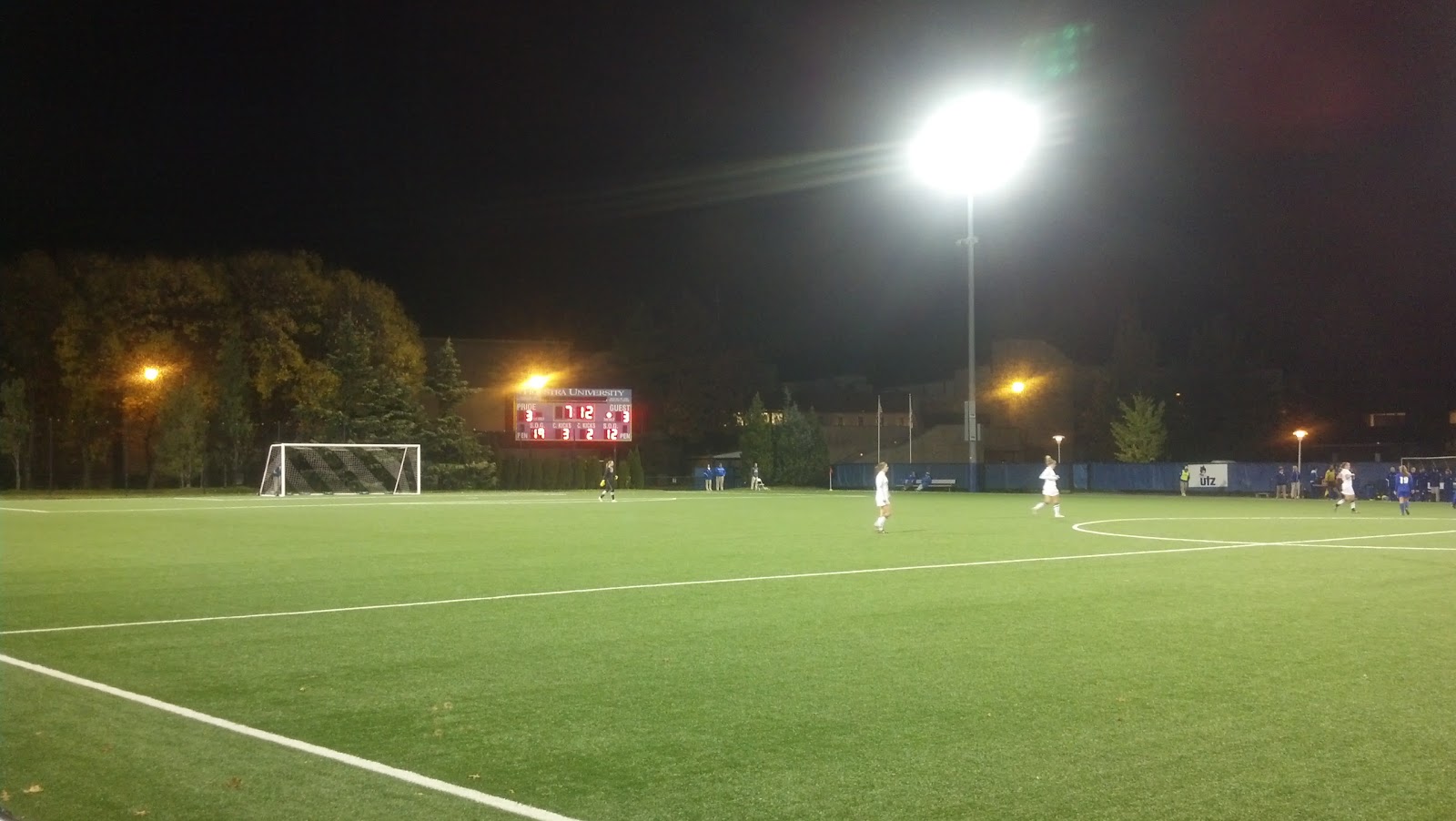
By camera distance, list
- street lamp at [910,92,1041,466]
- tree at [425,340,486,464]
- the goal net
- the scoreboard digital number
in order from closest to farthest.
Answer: street lamp at [910,92,1041,466] → the goal net → the scoreboard digital number → tree at [425,340,486,464]

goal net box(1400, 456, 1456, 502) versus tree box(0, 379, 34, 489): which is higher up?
tree box(0, 379, 34, 489)

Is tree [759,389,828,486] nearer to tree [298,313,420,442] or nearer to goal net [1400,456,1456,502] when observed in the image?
tree [298,313,420,442]

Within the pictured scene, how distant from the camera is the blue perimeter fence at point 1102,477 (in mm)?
50406

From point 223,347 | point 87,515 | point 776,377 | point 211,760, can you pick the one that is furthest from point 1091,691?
point 776,377

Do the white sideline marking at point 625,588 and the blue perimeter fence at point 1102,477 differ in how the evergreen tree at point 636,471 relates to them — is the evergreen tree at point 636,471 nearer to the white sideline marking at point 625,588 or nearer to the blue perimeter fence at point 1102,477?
the blue perimeter fence at point 1102,477

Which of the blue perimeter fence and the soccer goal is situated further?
the soccer goal

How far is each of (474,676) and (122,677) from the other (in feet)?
8.69

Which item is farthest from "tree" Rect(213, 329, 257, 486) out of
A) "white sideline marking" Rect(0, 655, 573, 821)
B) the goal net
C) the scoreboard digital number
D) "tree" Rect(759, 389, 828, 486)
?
"white sideline marking" Rect(0, 655, 573, 821)

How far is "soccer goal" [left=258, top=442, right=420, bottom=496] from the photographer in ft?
177

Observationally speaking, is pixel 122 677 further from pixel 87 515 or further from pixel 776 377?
pixel 776 377

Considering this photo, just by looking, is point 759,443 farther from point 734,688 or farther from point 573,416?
point 734,688


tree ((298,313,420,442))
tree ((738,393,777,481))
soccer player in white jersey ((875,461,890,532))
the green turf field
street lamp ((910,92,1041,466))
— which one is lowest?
the green turf field

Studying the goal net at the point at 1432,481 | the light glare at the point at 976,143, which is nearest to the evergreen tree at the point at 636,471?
the light glare at the point at 976,143

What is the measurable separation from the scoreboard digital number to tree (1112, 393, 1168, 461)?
32.2 meters
